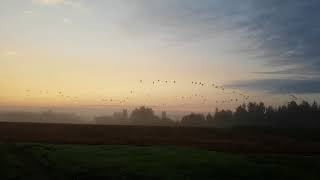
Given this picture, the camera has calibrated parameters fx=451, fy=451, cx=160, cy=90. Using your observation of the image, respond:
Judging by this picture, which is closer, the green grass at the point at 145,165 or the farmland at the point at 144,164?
the green grass at the point at 145,165

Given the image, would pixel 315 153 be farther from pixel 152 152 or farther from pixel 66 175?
pixel 66 175

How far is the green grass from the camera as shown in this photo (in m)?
40.5

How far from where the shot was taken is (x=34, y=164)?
46500 millimetres

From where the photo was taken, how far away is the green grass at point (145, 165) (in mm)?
40500

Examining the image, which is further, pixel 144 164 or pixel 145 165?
pixel 144 164

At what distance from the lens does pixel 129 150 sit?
5866 cm

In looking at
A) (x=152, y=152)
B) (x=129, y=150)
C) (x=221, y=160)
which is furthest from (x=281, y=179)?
(x=129, y=150)

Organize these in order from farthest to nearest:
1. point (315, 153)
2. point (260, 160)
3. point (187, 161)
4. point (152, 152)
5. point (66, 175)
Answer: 1. point (315, 153)
2. point (152, 152)
3. point (260, 160)
4. point (187, 161)
5. point (66, 175)

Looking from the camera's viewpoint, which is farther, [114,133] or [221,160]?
[114,133]

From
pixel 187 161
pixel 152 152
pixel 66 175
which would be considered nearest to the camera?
pixel 66 175

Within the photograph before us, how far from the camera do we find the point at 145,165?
44812 millimetres

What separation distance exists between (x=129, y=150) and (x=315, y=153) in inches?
980

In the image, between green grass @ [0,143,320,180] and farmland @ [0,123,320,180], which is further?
farmland @ [0,123,320,180]

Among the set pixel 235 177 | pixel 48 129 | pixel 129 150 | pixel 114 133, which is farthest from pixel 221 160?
pixel 48 129
